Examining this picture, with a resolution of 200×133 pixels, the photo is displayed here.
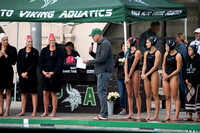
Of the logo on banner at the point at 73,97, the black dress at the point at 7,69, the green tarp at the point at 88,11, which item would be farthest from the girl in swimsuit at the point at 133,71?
the black dress at the point at 7,69

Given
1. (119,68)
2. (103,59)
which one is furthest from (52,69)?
(103,59)

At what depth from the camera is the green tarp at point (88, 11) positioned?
9695mm

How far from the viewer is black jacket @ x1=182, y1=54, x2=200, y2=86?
9.07 meters

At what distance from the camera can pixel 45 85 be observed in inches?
398

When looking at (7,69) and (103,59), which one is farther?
(7,69)

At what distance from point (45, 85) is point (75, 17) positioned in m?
1.80

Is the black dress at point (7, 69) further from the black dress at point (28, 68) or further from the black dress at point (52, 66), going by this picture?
the black dress at point (52, 66)

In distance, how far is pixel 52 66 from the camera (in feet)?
33.2

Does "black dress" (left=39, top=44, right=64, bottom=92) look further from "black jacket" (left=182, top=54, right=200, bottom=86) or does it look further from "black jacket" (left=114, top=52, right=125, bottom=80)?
"black jacket" (left=182, top=54, right=200, bottom=86)

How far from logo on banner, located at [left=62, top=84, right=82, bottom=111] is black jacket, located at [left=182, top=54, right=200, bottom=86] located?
3.21 m

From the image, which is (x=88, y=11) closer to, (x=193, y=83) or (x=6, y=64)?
(x=6, y=64)

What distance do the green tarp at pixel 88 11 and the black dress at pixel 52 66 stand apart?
821 millimetres

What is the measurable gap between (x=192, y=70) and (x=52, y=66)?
10.9 feet

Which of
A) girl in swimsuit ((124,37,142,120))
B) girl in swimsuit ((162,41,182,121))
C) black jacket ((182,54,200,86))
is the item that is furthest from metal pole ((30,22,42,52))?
black jacket ((182,54,200,86))
